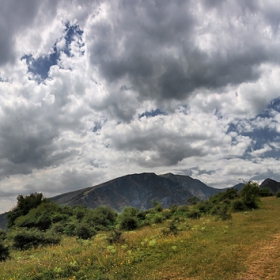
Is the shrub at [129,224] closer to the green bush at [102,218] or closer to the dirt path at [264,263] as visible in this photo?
the green bush at [102,218]

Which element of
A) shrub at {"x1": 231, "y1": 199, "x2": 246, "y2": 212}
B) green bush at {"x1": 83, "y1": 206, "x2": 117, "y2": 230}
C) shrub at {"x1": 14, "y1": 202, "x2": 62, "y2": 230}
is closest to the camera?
shrub at {"x1": 231, "y1": 199, "x2": 246, "y2": 212}

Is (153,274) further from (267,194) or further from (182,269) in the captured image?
(267,194)

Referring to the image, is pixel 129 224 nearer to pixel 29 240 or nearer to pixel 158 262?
pixel 29 240

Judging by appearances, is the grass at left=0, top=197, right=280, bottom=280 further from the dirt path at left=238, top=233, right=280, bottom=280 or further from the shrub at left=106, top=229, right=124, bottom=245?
the shrub at left=106, top=229, right=124, bottom=245

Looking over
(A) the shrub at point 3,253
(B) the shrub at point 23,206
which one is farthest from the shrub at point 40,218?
(A) the shrub at point 3,253

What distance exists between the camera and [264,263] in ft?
37.1

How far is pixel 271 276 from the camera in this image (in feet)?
32.3

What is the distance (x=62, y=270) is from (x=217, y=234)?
11682mm

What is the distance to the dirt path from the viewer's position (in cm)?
992

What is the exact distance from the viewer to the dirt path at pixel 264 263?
9.92 meters

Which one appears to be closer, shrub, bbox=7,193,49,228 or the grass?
the grass

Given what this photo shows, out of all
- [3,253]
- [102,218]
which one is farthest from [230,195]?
[3,253]

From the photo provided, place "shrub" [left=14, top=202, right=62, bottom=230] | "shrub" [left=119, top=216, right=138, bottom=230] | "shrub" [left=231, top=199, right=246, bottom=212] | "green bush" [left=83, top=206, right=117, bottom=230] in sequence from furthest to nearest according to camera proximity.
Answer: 1. "shrub" [left=14, top=202, right=62, bottom=230]
2. "green bush" [left=83, top=206, right=117, bottom=230]
3. "shrub" [left=231, top=199, right=246, bottom=212]
4. "shrub" [left=119, top=216, right=138, bottom=230]

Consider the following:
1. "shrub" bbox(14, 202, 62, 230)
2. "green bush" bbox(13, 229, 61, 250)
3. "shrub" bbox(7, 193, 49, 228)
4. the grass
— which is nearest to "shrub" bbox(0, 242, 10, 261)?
"green bush" bbox(13, 229, 61, 250)
